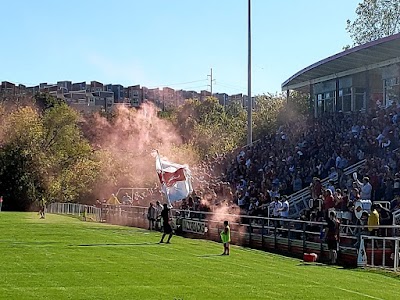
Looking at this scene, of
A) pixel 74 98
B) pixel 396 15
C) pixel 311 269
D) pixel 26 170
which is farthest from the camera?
pixel 74 98

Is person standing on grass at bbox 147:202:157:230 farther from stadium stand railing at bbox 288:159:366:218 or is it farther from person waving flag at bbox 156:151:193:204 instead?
stadium stand railing at bbox 288:159:366:218

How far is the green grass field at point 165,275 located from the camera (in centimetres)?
1494

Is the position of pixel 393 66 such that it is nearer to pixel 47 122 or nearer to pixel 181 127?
pixel 181 127

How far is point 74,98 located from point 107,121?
80760 mm

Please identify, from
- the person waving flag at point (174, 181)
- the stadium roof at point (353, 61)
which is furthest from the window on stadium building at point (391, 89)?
the person waving flag at point (174, 181)

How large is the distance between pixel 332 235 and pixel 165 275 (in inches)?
269

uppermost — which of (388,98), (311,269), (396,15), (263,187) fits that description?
Result: (396,15)

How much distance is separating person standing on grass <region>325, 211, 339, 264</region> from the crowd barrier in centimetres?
42

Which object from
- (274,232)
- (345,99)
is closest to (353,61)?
(345,99)

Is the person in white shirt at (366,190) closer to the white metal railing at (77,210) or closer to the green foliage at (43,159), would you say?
the white metal railing at (77,210)

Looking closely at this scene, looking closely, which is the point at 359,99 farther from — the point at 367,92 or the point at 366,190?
A: the point at 366,190

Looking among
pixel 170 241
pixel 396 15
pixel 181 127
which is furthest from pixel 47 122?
pixel 170 241

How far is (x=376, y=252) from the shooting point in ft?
71.6

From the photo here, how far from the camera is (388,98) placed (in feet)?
133
